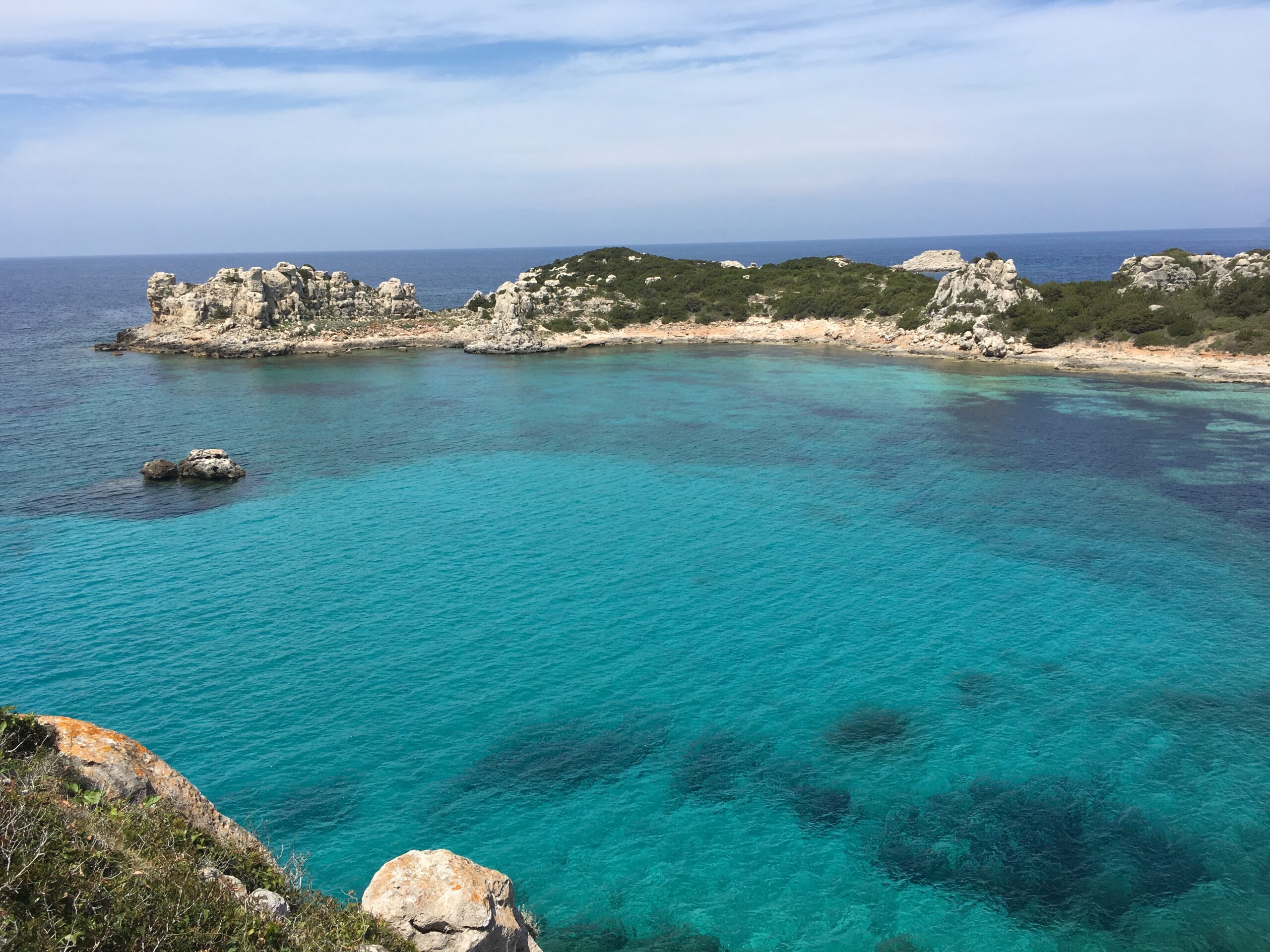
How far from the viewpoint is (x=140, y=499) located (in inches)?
1713

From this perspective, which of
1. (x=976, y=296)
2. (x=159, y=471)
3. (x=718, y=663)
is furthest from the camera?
(x=976, y=296)

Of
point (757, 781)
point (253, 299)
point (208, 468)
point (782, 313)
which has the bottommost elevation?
point (757, 781)

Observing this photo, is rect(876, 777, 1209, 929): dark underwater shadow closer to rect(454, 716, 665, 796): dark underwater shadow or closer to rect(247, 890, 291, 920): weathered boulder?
rect(454, 716, 665, 796): dark underwater shadow

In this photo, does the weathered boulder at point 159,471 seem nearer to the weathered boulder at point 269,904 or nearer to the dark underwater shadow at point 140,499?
the dark underwater shadow at point 140,499

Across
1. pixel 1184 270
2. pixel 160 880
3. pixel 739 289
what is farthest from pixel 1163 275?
pixel 160 880

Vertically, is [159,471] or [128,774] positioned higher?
[128,774]

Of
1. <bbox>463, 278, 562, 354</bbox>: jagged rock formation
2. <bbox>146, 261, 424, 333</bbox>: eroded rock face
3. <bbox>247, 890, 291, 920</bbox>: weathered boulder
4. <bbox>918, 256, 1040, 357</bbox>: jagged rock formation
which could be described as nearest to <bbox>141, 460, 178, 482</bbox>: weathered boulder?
<bbox>247, 890, 291, 920</bbox>: weathered boulder

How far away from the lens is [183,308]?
→ 327ft

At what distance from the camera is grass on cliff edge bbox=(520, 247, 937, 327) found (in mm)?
107500

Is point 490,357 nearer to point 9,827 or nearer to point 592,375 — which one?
point 592,375

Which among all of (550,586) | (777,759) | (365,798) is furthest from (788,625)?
(365,798)

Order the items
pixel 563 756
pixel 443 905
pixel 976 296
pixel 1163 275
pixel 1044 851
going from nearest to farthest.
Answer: pixel 443 905
pixel 1044 851
pixel 563 756
pixel 1163 275
pixel 976 296

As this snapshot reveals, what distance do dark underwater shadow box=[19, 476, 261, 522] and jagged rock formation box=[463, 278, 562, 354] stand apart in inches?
2140

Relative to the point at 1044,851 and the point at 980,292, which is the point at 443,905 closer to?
the point at 1044,851
